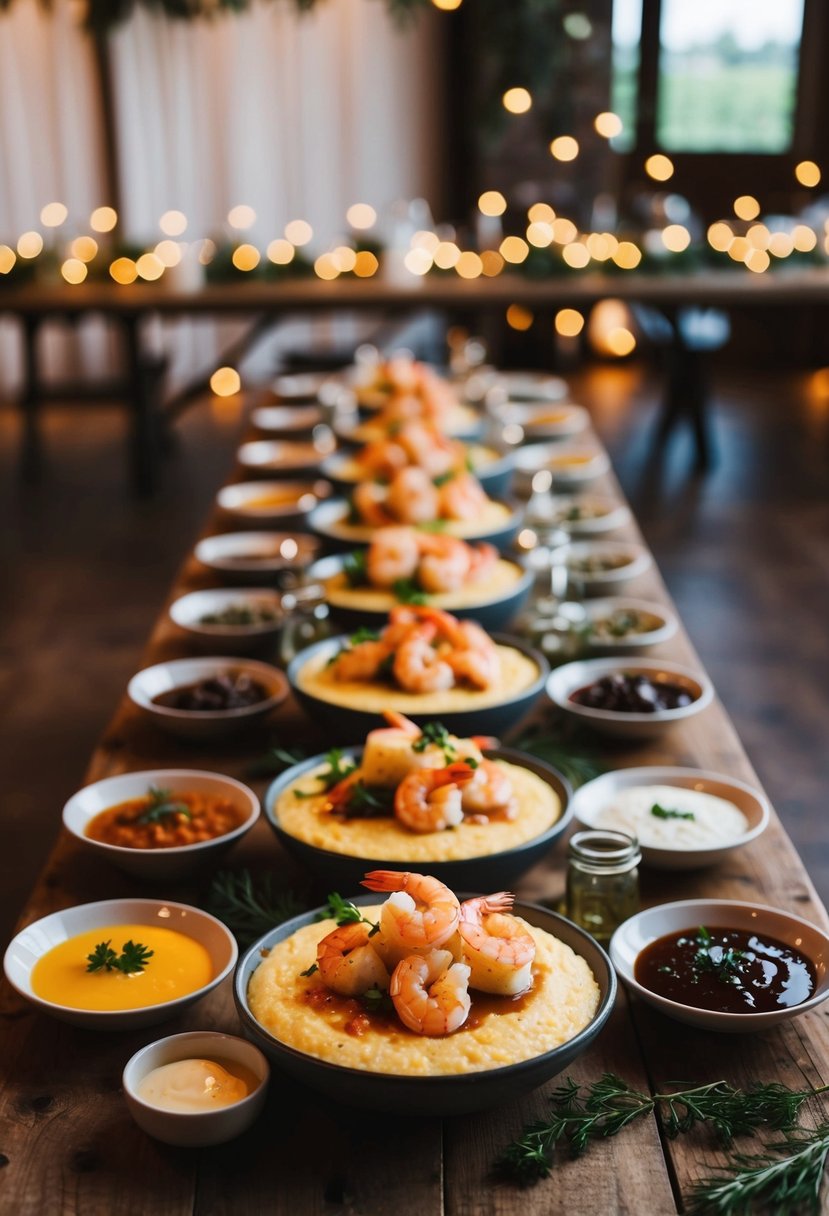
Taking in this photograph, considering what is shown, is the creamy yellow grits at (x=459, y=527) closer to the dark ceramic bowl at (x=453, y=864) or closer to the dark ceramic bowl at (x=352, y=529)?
the dark ceramic bowl at (x=352, y=529)

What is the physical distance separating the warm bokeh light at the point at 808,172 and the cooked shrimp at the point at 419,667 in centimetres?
719

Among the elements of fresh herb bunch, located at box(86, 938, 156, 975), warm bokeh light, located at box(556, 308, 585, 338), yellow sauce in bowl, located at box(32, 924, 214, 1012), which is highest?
fresh herb bunch, located at box(86, 938, 156, 975)

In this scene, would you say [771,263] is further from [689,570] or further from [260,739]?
[260,739]

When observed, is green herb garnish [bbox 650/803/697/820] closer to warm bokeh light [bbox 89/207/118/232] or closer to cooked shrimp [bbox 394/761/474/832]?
cooked shrimp [bbox 394/761/474/832]

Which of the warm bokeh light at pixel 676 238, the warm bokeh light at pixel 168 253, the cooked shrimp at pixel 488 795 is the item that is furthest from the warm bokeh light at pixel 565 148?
the cooked shrimp at pixel 488 795

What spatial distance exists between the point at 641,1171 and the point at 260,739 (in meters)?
1.00

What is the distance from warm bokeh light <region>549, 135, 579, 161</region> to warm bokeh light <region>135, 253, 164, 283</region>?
303 cm

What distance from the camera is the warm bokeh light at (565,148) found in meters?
7.96

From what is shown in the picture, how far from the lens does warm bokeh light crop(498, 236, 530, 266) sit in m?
5.95

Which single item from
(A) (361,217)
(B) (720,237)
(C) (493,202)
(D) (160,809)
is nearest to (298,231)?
(A) (361,217)

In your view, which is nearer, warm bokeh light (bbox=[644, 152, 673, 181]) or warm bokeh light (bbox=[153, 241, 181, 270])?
warm bokeh light (bbox=[153, 241, 181, 270])

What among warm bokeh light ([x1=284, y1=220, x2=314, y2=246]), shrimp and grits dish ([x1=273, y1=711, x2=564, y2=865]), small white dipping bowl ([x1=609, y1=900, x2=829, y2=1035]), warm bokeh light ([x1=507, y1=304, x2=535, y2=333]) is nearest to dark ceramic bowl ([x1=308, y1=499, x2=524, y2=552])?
shrimp and grits dish ([x1=273, y1=711, x2=564, y2=865])

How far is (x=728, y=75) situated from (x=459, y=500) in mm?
6419

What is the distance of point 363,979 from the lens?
47.9 inches
